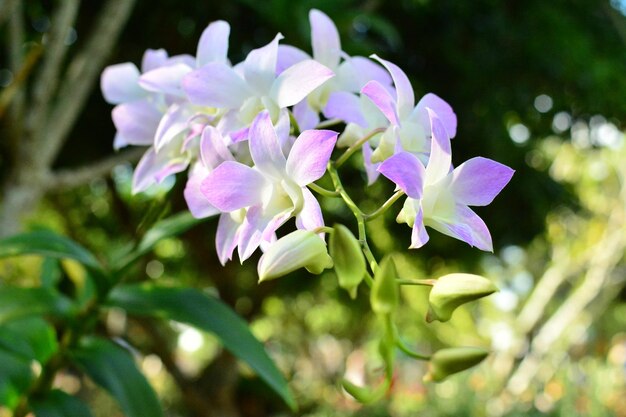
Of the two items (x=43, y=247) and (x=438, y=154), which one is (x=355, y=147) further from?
(x=43, y=247)

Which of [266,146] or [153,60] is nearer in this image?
[266,146]

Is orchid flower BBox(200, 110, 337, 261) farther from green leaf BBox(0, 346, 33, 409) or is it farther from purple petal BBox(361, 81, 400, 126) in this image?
green leaf BBox(0, 346, 33, 409)

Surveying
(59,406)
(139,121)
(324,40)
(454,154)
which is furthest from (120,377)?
(454,154)

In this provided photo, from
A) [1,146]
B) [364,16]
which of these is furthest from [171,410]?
[364,16]

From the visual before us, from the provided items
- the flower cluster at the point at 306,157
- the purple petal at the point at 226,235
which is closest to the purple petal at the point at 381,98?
the flower cluster at the point at 306,157

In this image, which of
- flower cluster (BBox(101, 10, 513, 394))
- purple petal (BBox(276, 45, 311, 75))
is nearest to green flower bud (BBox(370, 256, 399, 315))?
flower cluster (BBox(101, 10, 513, 394))

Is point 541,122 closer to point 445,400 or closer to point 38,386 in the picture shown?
point 38,386
